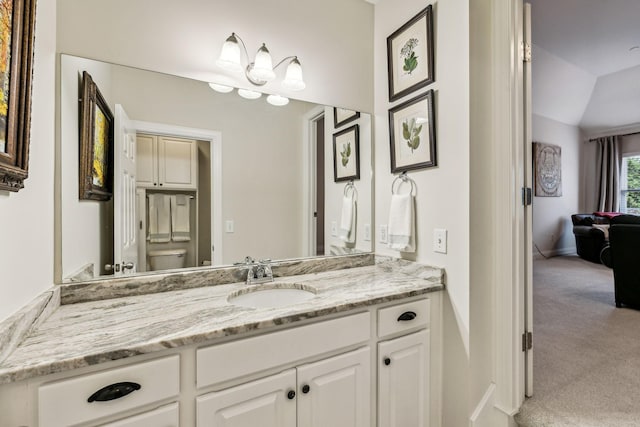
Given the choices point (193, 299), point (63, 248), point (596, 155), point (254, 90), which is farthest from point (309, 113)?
point (596, 155)

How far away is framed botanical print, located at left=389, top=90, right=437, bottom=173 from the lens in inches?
62.6

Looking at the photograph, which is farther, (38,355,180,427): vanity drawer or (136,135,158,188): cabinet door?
(136,135,158,188): cabinet door

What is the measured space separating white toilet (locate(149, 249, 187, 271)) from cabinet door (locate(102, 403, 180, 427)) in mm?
689

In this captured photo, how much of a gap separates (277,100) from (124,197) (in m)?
0.94

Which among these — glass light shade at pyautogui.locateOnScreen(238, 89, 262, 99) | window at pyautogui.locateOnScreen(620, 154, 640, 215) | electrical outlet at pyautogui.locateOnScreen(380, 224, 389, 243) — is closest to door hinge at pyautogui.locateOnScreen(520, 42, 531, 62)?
electrical outlet at pyautogui.locateOnScreen(380, 224, 389, 243)

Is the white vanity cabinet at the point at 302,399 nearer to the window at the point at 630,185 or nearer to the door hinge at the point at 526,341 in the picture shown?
the door hinge at the point at 526,341

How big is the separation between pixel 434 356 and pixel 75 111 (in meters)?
1.95

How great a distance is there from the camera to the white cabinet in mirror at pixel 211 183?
4.20ft

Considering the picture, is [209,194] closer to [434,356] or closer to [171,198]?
[171,198]

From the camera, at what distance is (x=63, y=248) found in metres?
1.21

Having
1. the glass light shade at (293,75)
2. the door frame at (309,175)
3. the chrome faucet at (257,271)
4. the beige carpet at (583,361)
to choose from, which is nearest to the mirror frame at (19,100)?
the chrome faucet at (257,271)

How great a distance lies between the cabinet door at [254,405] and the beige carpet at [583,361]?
48.2 inches

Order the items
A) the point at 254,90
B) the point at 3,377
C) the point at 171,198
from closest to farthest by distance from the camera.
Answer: the point at 3,377, the point at 171,198, the point at 254,90

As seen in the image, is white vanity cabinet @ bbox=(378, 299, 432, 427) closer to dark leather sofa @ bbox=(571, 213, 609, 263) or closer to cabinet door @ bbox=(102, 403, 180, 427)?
cabinet door @ bbox=(102, 403, 180, 427)
